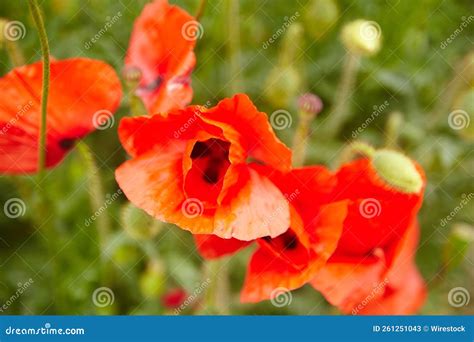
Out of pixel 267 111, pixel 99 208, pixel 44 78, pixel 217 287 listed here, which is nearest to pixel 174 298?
pixel 217 287

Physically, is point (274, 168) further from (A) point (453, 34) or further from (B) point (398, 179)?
(A) point (453, 34)

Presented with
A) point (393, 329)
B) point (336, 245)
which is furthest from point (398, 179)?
point (393, 329)

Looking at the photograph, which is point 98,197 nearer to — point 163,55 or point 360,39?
point 163,55

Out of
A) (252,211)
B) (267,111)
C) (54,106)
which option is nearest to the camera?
(252,211)

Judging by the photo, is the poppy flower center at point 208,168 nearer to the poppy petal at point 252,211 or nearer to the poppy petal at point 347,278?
the poppy petal at point 252,211

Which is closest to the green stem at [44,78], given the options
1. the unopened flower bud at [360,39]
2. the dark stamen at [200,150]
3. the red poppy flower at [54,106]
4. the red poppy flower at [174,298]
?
the red poppy flower at [54,106]
